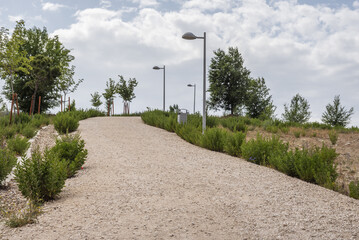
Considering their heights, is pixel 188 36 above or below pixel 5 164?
above

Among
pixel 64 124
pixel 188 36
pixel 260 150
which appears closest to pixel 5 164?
pixel 260 150

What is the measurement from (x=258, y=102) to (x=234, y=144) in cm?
3107

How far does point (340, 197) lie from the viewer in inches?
225

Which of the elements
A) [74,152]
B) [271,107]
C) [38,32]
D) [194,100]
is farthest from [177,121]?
[38,32]

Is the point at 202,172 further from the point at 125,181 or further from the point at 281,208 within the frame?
the point at 281,208

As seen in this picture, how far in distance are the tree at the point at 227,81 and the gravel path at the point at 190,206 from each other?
99.5 ft

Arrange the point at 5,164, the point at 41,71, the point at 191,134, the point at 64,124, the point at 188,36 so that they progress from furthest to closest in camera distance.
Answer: the point at 41,71, the point at 64,124, the point at 188,36, the point at 191,134, the point at 5,164

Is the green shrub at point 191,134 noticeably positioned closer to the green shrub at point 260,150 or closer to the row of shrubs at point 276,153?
the row of shrubs at point 276,153

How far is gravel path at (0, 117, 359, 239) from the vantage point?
3.91m

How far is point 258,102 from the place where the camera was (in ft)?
129

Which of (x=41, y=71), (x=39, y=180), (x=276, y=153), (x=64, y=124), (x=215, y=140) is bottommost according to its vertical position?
(x=39, y=180)

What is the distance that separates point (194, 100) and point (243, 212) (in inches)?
1184

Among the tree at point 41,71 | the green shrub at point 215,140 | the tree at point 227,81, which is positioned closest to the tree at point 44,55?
the tree at point 41,71

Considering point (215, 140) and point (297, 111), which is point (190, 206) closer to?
point (215, 140)
